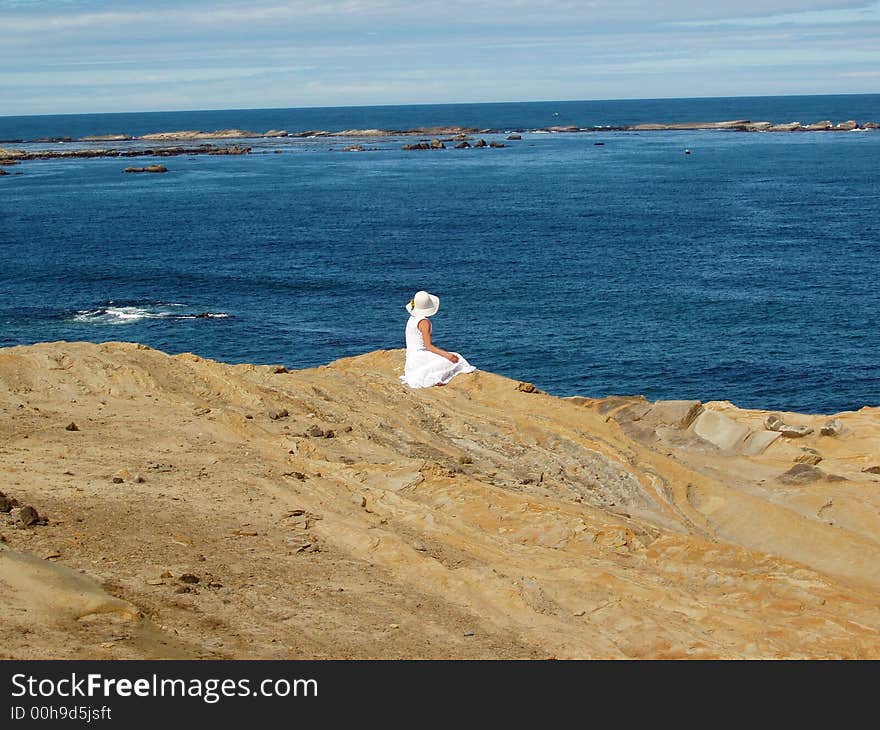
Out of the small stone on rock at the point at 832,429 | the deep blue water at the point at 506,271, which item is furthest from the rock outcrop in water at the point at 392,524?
the deep blue water at the point at 506,271

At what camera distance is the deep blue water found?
4275cm

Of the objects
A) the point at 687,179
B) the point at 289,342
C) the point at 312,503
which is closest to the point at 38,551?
the point at 312,503

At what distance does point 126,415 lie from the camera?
1650 centimetres

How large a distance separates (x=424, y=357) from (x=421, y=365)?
0.16 meters

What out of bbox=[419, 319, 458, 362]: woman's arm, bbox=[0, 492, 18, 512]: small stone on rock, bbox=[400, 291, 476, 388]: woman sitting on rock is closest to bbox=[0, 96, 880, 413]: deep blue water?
bbox=[419, 319, 458, 362]: woman's arm

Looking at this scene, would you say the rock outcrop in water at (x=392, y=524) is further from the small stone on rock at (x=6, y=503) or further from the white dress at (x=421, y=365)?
the white dress at (x=421, y=365)

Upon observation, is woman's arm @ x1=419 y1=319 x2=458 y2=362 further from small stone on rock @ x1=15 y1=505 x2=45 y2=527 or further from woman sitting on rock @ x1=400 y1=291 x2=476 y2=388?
small stone on rock @ x1=15 y1=505 x2=45 y2=527

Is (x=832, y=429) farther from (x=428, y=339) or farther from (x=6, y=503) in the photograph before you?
(x=6, y=503)

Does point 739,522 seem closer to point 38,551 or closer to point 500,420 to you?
point 500,420

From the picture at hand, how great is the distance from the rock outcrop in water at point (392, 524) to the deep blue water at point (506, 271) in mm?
20597

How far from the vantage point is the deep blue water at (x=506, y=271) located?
1683 inches

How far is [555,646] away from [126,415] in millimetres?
8889

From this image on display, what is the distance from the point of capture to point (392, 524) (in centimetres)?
1312

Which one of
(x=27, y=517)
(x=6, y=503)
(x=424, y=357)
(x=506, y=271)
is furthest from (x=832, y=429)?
(x=506, y=271)
